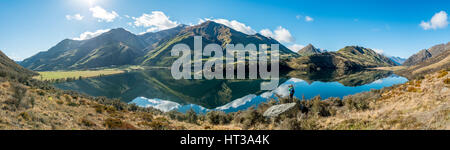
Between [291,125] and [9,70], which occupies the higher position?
[9,70]

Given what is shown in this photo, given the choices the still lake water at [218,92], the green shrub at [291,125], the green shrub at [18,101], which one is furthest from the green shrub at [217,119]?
the still lake water at [218,92]

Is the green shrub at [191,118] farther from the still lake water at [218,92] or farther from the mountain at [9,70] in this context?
the mountain at [9,70]

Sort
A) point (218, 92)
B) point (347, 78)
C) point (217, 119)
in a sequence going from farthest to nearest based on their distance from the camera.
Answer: point (347, 78) → point (218, 92) → point (217, 119)

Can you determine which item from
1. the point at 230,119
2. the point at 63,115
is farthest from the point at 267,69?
the point at 63,115

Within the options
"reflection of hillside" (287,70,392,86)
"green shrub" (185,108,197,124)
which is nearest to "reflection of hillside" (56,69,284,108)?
"green shrub" (185,108,197,124)

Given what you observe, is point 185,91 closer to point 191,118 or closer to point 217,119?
point 191,118

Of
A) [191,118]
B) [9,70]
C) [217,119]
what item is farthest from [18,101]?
[9,70]

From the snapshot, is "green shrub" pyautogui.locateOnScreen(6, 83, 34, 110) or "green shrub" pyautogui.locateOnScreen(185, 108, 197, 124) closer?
"green shrub" pyautogui.locateOnScreen(6, 83, 34, 110)

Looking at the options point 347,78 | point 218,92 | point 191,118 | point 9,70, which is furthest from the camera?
point 347,78

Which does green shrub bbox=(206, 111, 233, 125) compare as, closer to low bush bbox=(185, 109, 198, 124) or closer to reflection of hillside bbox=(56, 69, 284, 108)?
low bush bbox=(185, 109, 198, 124)

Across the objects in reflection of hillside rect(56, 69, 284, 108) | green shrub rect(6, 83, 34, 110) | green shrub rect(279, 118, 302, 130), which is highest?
green shrub rect(6, 83, 34, 110)

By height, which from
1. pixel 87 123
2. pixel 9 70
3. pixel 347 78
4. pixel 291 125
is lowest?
pixel 87 123
